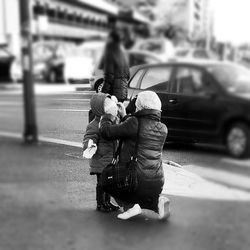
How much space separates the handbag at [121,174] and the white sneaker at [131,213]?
0.04 meters

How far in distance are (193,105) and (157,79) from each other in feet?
0.27

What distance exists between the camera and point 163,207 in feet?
2.16

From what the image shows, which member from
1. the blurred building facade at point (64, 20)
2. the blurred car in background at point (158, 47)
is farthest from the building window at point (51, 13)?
the blurred car in background at point (158, 47)

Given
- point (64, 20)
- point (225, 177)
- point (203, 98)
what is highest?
point (64, 20)

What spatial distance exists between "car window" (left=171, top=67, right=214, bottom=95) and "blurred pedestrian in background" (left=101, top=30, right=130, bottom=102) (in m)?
0.06

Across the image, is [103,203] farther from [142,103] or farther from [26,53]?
[26,53]

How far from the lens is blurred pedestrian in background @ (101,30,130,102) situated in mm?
530

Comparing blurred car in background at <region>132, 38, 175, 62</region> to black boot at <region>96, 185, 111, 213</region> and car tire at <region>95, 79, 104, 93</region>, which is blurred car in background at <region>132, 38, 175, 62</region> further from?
black boot at <region>96, 185, 111, 213</region>

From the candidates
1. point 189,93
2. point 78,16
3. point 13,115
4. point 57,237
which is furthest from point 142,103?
point 57,237

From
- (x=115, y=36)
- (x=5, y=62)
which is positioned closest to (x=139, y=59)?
(x=115, y=36)

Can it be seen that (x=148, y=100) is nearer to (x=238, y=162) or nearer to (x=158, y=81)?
(x=158, y=81)

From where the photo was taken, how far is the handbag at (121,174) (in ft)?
2.04

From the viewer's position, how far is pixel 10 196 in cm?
162

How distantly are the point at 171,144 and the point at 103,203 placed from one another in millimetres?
162
